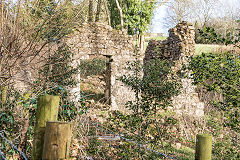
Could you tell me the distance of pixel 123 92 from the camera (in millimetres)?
9109

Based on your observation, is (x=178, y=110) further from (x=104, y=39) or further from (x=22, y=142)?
(x=22, y=142)

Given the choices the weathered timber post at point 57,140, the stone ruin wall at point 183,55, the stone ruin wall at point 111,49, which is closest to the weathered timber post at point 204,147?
the weathered timber post at point 57,140

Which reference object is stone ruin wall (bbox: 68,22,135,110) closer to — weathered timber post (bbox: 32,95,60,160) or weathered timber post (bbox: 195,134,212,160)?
weathered timber post (bbox: 32,95,60,160)

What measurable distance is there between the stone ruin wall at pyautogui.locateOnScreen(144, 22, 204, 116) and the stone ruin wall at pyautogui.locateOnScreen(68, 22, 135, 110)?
5.65 feet

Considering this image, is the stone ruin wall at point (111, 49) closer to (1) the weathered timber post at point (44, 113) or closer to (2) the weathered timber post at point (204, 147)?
(1) the weathered timber post at point (44, 113)

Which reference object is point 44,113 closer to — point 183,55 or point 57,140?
point 57,140

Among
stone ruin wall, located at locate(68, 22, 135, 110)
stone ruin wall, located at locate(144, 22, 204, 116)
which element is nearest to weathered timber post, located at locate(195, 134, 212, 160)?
stone ruin wall, located at locate(68, 22, 135, 110)

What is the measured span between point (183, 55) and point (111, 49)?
3602mm

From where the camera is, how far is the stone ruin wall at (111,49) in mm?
8719

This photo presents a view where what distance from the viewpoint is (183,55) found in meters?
10.5

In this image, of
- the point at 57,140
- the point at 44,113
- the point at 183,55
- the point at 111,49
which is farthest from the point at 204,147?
the point at 183,55

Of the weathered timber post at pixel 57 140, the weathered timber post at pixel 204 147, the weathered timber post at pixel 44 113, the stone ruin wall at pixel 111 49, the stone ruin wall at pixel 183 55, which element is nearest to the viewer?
the weathered timber post at pixel 57 140

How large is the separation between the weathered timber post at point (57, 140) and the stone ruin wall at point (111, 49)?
23.3 ft

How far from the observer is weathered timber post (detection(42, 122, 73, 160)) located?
1.46m
